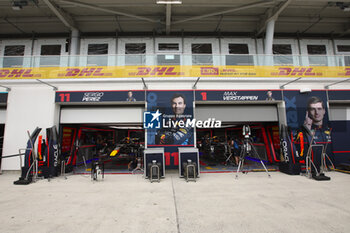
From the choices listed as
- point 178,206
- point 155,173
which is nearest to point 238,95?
point 155,173

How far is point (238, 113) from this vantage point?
23.3 feet

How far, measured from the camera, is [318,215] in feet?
9.33

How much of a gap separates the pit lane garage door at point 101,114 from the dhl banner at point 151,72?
55.1 inches

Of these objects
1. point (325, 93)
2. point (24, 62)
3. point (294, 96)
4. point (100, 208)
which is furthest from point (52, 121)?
point (325, 93)

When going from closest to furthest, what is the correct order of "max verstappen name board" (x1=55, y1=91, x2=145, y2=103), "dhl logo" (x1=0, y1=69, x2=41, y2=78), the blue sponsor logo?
1. the blue sponsor logo
2. "max verstappen name board" (x1=55, y1=91, x2=145, y2=103)
3. "dhl logo" (x1=0, y1=69, x2=41, y2=78)

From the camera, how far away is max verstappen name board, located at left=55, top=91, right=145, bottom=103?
6688mm

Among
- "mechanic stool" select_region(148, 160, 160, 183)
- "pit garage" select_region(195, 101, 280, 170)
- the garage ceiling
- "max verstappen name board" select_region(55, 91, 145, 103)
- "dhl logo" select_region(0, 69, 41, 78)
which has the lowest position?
"mechanic stool" select_region(148, 160, 160, 183)

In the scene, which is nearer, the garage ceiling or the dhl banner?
the dhl banner

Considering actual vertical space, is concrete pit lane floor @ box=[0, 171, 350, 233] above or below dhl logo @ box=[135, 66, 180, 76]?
below

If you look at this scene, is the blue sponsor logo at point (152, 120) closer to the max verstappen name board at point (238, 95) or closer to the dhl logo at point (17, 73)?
the max verstappen name board at point (238, 95)

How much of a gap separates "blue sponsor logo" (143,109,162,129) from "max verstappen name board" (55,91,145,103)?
759 millimetres

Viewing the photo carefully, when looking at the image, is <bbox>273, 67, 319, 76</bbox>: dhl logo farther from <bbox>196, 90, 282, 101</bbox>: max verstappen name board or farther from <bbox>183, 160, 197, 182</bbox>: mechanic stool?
<bbox>183, 160, 197, 182</bbox>: mechanic stool

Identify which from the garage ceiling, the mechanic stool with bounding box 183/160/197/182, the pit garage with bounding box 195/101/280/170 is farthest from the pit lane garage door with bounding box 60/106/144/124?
the garage ceiling

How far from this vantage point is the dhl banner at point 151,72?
687 centimetres
